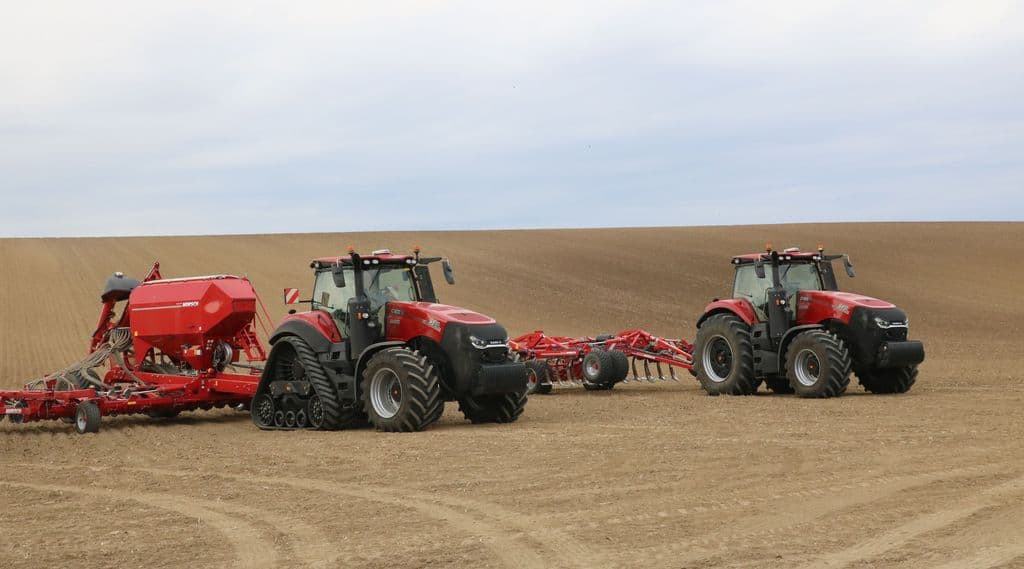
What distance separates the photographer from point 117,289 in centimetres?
1795

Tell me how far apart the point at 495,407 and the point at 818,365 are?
5.20 meters

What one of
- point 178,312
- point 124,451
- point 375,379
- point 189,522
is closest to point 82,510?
point 189,522

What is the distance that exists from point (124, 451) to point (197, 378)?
9.79ft

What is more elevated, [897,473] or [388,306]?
[388,306]

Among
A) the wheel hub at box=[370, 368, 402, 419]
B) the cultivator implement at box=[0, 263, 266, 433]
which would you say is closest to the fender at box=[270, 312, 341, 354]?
the wheel hub at box=[370, 368, 402, 419]

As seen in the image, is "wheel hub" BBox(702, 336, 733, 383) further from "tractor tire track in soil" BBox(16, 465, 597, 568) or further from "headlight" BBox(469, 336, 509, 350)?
"tractor tire track in soil" BBox(16, 465, 597, 568)

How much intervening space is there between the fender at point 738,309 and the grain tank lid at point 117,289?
8782 mm

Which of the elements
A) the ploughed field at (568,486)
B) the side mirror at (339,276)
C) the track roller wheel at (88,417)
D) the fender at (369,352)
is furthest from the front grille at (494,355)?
the track roller wheel at (88,417)

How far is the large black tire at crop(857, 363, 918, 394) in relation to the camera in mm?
18391

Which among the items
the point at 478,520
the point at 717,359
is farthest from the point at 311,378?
the point at 717,359

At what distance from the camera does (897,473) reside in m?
10.2

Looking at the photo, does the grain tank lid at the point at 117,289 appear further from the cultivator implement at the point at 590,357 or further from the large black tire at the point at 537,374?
the large black tire at the point at 537,374

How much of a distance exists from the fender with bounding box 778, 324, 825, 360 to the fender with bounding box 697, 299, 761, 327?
2.27 feet

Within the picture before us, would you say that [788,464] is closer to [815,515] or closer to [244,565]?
[815,515]
